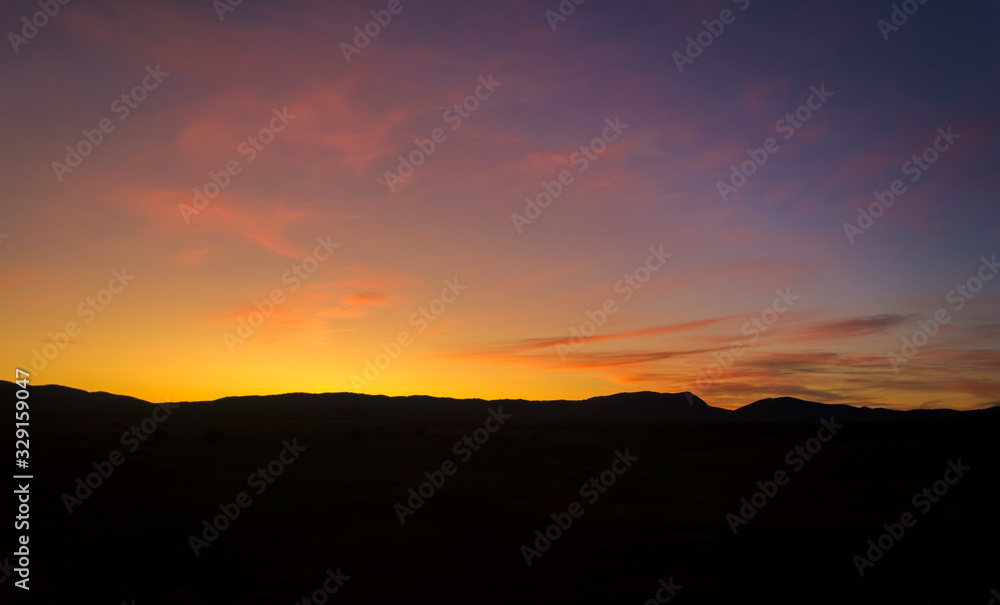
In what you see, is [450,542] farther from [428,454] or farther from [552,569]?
[428,454]

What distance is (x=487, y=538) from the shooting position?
47.8 feet

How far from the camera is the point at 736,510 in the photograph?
1848 centimetres

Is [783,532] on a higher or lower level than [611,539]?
higher

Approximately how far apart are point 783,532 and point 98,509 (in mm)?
17485

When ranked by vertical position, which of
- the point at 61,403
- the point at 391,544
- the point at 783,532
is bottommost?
the point at 391,544

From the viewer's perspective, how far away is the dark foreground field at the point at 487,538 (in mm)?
10500

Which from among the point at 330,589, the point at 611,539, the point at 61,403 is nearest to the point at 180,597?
the point at 330,589

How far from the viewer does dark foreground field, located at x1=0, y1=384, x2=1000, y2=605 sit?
1050 cm

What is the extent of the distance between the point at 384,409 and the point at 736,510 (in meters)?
187

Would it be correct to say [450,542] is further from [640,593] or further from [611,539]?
[640,593]

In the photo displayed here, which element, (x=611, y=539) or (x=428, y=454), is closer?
(x=611, y=539)

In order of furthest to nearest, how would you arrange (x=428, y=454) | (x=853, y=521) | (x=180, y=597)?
(x=428, y=454), (x=853, y=521), (x=180, y=597)

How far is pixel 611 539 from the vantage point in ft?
47.8

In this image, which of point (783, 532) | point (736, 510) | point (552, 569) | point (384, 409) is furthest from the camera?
point (384, 409)
